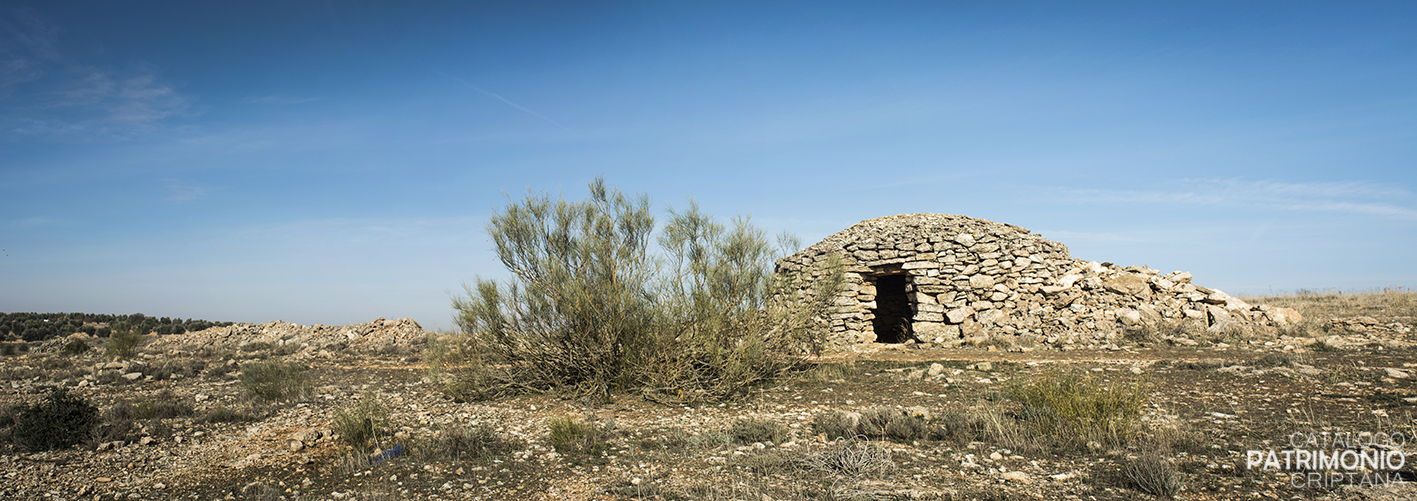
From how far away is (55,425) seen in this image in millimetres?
5969

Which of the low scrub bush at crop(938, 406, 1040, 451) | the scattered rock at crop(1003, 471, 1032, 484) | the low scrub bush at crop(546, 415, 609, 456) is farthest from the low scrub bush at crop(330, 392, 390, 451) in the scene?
the scattered rock at crop(1003, 471, 1032, 484)

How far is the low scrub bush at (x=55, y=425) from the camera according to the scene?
231 inches

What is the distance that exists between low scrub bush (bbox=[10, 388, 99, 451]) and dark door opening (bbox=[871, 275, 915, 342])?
49.0 ft

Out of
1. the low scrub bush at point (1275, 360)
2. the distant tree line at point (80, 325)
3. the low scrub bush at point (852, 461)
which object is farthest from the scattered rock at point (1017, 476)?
the distant tree line at point (80, 325)

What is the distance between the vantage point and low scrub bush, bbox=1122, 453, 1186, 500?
4008 millimetres

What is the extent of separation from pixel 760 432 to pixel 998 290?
10.2 metres

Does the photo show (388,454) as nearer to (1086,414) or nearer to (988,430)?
(988,430)

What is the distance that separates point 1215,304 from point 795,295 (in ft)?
30.9

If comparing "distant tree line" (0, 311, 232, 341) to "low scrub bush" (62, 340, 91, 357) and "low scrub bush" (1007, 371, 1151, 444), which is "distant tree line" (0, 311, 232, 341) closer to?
"low scrub bush" (62, 340, 91, 357)

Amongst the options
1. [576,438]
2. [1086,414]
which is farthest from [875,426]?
[576,438]

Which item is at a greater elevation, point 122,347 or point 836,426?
point 122,347

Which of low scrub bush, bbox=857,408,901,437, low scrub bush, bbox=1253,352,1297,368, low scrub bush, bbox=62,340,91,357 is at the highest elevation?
low scrub bush, bbox=1253,352,1297,368

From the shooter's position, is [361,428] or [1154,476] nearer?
[1154,476]

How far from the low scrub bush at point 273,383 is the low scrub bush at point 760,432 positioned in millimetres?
6750
